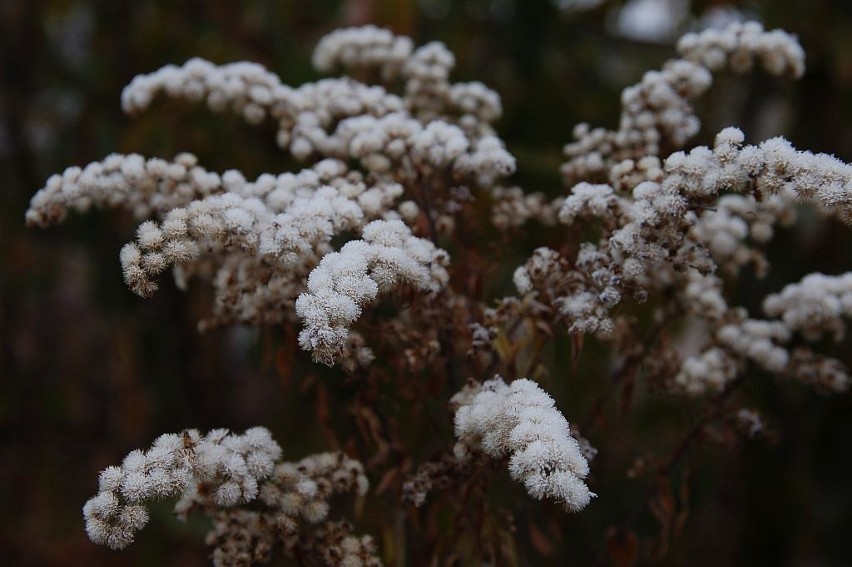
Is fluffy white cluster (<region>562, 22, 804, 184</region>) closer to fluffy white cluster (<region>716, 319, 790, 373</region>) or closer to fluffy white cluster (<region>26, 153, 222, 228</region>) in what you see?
fluffy white cluster (<region>716, 319, 790, 373</region>)

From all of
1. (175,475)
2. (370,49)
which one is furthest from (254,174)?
(175,475)

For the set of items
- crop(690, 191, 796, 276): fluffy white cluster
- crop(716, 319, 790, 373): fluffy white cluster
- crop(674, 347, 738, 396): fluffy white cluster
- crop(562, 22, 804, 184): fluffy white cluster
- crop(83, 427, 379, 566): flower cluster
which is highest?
crop(562, 22, 804, 184): fluffy white cluster

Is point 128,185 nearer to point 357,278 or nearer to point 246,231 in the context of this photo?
point 246,231

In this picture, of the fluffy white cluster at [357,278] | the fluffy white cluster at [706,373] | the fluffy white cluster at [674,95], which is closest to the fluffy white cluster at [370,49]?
the fluffy white cluster at [674,95]

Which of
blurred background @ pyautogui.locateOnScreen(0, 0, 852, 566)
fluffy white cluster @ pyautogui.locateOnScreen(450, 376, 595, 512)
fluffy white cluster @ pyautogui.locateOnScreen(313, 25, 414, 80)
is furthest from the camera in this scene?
blurred background @ pyautogui.locateOnScreen(0, 0, 852, 566)

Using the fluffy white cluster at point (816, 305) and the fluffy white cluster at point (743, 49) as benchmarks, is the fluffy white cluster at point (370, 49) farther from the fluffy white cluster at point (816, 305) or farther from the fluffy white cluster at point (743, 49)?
the fluffy white cluster at point (816, 305)

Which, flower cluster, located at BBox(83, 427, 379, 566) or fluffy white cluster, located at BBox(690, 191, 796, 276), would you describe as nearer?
flower cluster, located at BBox(83, 427, 379, 566)

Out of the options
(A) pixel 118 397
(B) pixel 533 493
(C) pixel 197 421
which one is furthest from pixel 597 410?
(A) pixel 118 397

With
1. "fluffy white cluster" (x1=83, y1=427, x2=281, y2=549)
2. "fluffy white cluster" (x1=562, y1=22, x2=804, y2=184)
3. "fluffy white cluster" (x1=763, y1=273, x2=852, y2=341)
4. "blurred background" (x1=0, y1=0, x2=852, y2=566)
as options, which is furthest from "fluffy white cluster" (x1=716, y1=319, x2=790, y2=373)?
"fluffy white cluster" (x1=83, y1=427, x2=281, y2=549)
